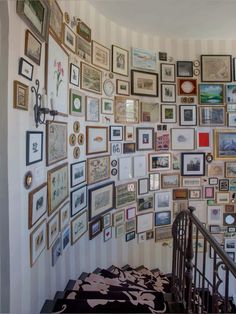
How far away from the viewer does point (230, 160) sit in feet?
12.3

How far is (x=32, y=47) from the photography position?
1.56 metres

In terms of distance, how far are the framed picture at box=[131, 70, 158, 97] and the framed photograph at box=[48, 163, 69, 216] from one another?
1561 millimetres

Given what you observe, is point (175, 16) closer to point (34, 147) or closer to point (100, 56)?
point (100, 56)

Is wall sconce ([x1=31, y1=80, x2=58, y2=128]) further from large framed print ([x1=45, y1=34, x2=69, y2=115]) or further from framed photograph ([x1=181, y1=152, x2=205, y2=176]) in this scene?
framed photograph ([x1=181, y1=152, x2=205, y2=176])

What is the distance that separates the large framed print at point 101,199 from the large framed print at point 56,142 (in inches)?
28.2

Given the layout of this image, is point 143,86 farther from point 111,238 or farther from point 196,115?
point 111,238

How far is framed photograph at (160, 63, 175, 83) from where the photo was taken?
3544 mm

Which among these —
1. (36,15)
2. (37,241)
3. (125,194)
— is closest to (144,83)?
(125,194)

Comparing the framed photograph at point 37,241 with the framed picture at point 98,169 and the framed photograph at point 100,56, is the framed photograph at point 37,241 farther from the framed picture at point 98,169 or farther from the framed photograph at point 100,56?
the framed photograph at point 100,56

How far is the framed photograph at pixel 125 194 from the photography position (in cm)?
321

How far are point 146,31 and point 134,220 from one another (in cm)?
237

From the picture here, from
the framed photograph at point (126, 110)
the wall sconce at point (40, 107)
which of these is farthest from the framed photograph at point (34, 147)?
the framed photograph at point (126, 110)

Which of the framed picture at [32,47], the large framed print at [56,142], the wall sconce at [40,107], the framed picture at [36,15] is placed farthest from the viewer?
the large framed print at [56,142]

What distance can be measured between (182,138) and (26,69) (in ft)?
8.45
